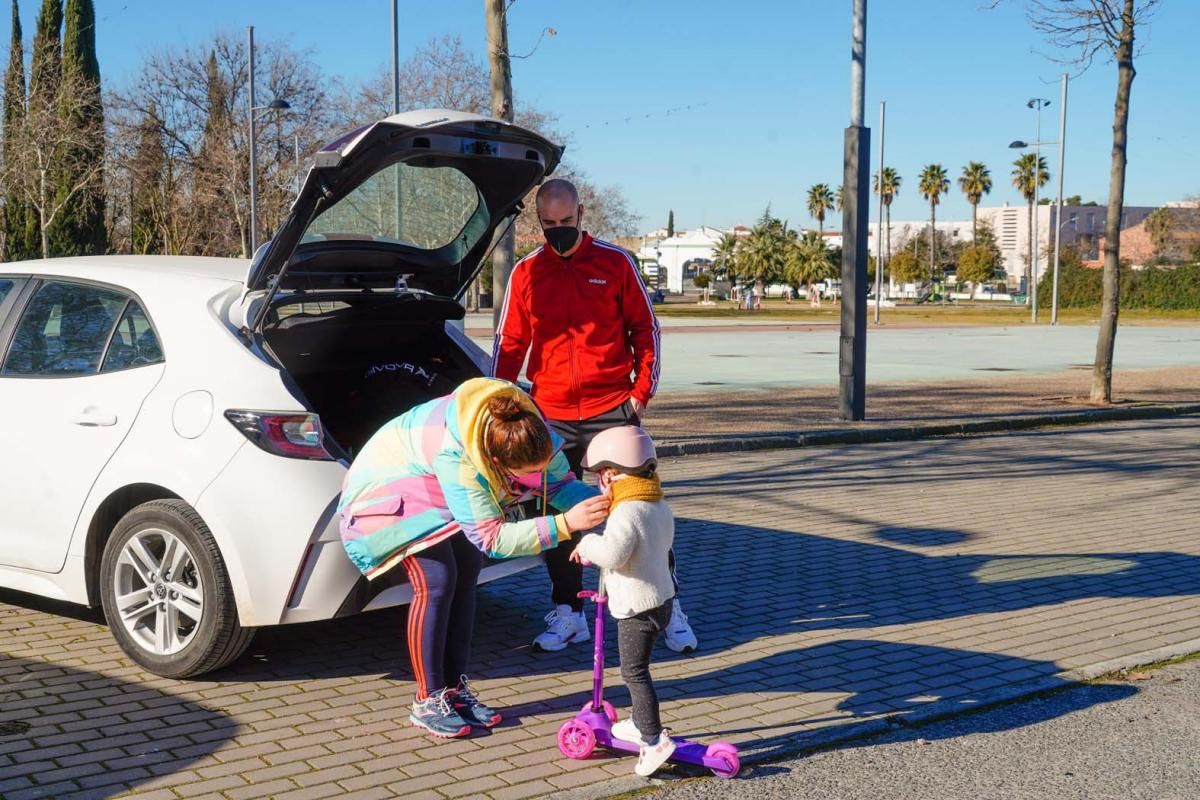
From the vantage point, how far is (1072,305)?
7862cm

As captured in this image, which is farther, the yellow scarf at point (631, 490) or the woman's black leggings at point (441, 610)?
the woman's black leggings at point (441, 610)

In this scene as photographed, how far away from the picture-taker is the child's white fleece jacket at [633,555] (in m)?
4.17

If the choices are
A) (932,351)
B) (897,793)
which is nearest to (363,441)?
(897,793)

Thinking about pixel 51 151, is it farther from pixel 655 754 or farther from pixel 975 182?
pixel 975 182

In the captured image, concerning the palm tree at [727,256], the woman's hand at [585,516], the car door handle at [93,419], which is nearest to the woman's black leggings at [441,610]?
the woman's hand at [585,516]

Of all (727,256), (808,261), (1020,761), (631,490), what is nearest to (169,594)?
(631,490)

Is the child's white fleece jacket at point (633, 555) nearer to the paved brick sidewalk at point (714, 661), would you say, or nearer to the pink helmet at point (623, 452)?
the pink helmet at point (623, 452)

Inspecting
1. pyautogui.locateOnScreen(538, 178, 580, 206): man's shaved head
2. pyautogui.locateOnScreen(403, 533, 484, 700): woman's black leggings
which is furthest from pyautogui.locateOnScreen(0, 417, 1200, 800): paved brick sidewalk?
pyautogui.locateOnScreen(538, 178, 580, 206): man's shaved head

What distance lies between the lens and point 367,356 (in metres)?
6.12

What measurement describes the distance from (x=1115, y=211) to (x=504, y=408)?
1530 cm

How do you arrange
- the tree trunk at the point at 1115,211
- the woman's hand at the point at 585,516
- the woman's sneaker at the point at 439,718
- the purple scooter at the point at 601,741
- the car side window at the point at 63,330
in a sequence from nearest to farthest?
the woman's hand at the point at 585,516, the purple scooter at the point at 601,741, the woman's sneaker at the point at 439,718, the car side window at the point at 63,330, the tree trunk at the point at 1115,211

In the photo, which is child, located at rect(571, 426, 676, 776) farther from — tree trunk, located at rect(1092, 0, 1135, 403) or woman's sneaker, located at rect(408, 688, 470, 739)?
tree trunk, located at rect(1092, 0, 1135, 403)

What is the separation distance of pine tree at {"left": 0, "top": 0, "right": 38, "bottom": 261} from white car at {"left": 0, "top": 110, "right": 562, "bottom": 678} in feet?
99.6

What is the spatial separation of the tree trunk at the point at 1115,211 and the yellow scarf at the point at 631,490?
14.0m
